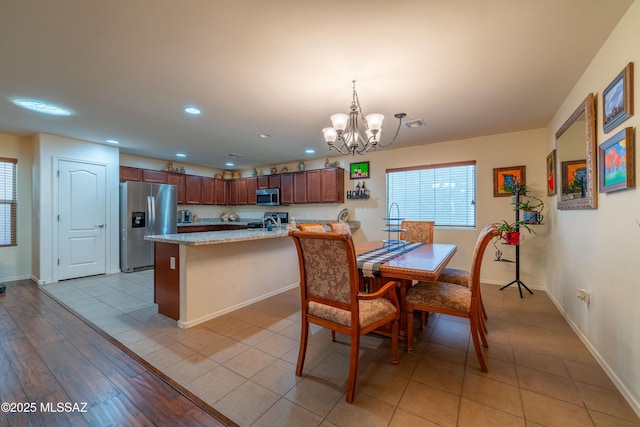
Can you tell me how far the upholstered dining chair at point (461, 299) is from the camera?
1867 millimetres

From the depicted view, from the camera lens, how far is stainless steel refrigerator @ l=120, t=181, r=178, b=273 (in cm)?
486

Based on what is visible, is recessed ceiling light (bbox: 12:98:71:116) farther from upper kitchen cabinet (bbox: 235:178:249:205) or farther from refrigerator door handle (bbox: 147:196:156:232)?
upper kitchen cabinet (bbox: 235:178:249:205)

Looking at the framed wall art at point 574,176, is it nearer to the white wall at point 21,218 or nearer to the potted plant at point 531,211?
the potted plant at point 531,211

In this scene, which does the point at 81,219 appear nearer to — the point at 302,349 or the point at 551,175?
the point at 302,349

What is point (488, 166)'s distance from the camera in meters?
4.12

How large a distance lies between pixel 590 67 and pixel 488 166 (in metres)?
2.07

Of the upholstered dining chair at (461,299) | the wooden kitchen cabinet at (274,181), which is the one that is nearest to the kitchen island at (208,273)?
the upholstered dining chair at (461,299)

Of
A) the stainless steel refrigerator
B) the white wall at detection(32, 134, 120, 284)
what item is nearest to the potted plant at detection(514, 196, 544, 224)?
the stainless steel refrigerator

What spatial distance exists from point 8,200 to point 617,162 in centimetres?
735

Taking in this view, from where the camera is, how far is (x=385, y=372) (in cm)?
186

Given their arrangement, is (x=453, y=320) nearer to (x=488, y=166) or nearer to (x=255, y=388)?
(x=255, y=388)

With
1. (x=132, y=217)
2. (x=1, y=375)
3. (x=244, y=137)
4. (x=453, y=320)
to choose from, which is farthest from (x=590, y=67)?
(x=132, y=217)

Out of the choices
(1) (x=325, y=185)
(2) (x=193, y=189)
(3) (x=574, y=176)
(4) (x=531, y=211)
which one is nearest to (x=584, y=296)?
(3) (x=574, y=176)

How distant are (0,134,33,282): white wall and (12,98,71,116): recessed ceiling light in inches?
76.8
